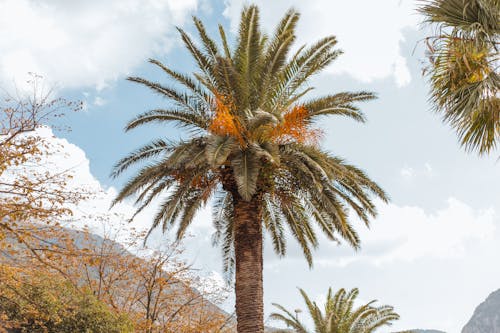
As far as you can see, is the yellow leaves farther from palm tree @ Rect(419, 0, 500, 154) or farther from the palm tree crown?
the palm tree crown

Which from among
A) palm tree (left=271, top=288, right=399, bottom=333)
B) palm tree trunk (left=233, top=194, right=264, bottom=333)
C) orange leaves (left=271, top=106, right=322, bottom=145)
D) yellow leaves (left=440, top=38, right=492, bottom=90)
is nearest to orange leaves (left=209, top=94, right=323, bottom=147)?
orange leaves (left=271, top=106, right=322, bottom=145)

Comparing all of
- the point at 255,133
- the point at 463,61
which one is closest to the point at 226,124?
the point at 255,133

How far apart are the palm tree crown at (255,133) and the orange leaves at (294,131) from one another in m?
0.03

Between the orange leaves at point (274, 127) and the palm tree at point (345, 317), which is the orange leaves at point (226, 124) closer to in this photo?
the orange leaves at point (274, 127)

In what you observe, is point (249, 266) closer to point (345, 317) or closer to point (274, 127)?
point (274, 127)

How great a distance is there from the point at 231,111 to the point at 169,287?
12.6m

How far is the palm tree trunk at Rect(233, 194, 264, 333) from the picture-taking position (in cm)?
1362

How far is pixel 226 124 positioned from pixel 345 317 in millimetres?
13774

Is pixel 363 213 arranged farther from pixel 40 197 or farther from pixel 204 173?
pixel 40 197

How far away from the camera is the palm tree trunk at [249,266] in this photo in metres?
13.6

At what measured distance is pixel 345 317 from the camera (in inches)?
928

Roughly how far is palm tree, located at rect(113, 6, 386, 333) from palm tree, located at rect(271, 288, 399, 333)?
850 cm

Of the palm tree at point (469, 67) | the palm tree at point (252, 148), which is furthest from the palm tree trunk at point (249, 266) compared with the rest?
the palm tree at point (469, 67)

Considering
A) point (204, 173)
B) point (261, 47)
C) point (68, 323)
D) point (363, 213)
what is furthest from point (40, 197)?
point (68, 323)
